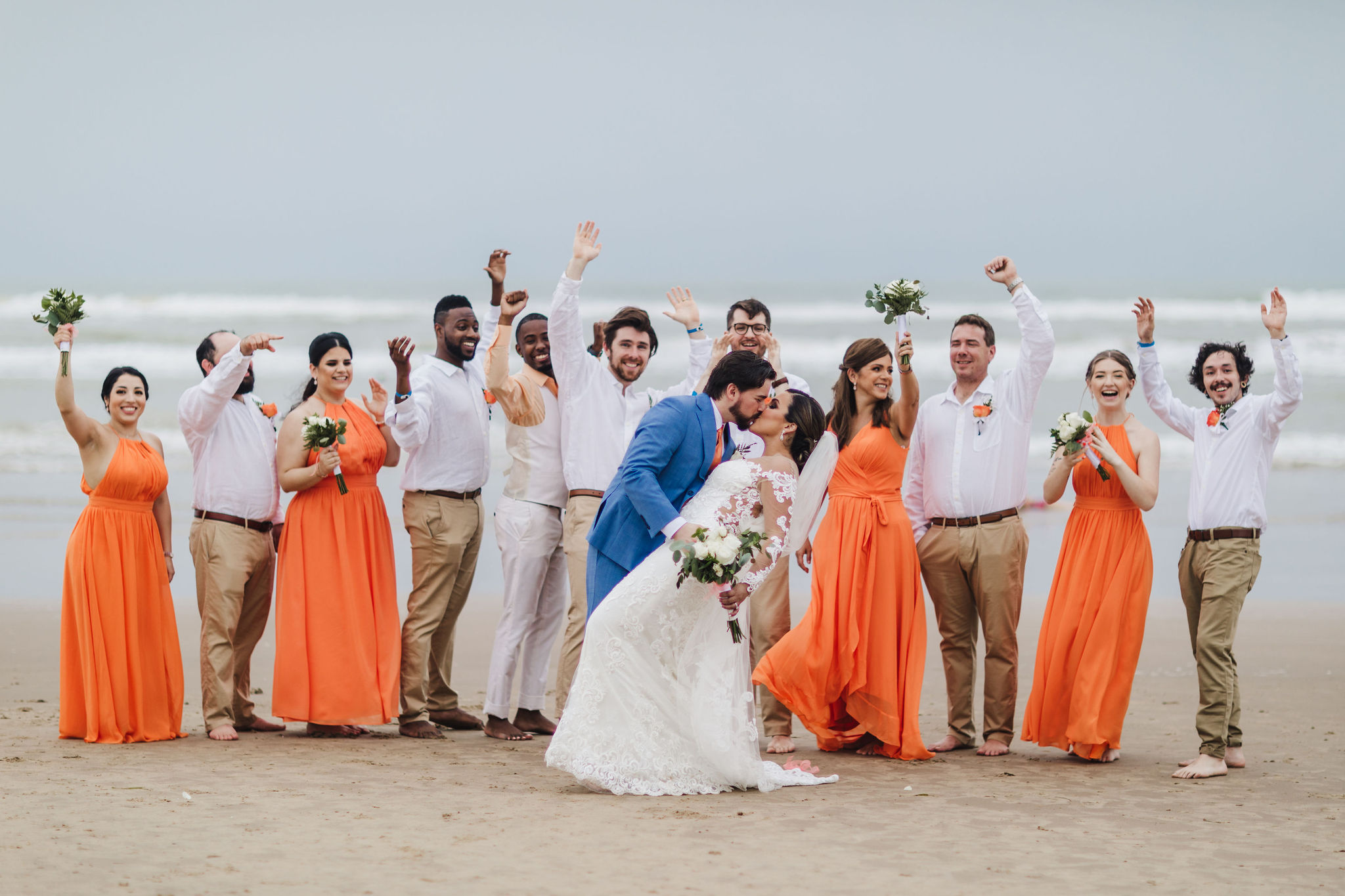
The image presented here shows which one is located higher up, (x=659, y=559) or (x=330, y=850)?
(x=659, y=559)

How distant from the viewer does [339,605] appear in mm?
6996

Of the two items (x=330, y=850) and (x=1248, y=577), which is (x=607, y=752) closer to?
(x=330, y=850)

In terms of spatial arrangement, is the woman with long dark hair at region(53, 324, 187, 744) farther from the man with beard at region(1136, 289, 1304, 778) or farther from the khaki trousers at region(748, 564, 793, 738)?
the man with beard at region(1136, 289, 1304, 778)

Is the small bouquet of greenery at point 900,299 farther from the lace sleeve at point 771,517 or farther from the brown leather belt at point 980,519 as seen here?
the lace sleeve at point 771,517

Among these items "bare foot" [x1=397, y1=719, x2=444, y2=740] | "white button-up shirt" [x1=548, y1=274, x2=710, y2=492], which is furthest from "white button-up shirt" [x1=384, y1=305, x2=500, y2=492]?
"bare foot" [x1=397, y1=719, x2=444, y2=740]

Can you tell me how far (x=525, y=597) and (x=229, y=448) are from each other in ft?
5.89

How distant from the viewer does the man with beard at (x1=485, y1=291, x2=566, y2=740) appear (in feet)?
23.8

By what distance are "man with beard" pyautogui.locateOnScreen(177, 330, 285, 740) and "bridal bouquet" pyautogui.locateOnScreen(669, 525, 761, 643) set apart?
2691 mm

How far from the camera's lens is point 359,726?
7.38m

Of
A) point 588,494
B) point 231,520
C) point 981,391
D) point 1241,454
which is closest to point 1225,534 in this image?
point 1241,454

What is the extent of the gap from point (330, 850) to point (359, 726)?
118 inches

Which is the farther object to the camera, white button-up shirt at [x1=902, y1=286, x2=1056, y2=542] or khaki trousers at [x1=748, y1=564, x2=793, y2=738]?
khaki trousers at [x1=748, y1=564, x2=793, y2=738]

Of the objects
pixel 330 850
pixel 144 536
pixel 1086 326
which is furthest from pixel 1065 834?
pixel 1086 326

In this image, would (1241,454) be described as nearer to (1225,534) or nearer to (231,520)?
(1225,534)
